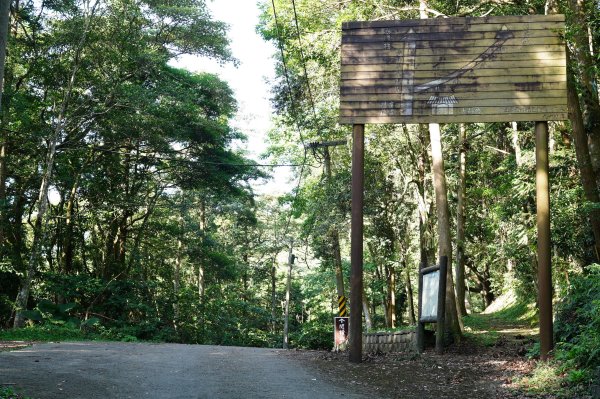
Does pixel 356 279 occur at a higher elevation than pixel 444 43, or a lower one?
lower

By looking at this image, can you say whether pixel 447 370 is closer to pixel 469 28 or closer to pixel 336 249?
pixel 469 28

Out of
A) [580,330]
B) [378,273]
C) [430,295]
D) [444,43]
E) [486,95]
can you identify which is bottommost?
[580,330]

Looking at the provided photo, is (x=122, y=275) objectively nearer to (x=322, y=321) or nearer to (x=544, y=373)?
(x=322, y=321)

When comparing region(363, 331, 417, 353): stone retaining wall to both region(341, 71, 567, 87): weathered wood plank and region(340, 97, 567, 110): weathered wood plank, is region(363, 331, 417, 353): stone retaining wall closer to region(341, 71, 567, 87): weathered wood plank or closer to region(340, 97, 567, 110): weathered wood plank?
region(340, 97, 567, 110): weathered wood plank

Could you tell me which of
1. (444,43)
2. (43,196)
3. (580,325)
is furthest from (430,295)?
(43,196)

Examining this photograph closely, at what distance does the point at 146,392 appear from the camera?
23.3 ft

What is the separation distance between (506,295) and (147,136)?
19.2 metres

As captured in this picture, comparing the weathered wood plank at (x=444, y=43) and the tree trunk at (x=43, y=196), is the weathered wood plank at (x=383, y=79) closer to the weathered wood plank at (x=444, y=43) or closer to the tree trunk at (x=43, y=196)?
the weathered wood plank at (x=444, y=43)

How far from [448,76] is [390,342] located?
6.49 meters

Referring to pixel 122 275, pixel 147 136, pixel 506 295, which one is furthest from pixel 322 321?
pixel 147 136

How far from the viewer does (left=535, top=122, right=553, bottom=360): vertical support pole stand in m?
9.83

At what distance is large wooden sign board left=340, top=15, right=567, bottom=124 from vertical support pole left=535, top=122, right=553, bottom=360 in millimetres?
601

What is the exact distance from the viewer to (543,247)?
1012cm

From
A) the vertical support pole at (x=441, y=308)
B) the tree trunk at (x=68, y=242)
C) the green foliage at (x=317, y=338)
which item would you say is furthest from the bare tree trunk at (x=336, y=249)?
the vertical support pole at (x=441, y=308)
